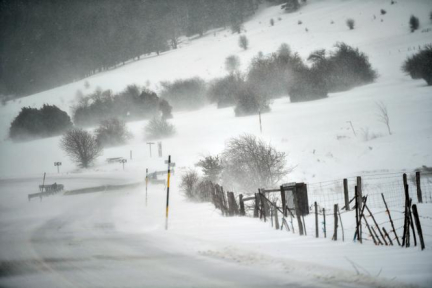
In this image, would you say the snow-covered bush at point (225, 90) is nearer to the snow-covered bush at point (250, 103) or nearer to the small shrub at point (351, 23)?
the snow-covered bush at point (250, 103)

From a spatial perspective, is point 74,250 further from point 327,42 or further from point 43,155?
point 327,42

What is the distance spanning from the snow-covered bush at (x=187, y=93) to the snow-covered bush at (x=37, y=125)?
22.9 metres

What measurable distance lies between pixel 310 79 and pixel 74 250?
4437cm

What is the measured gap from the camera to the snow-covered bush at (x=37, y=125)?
56.2 meters

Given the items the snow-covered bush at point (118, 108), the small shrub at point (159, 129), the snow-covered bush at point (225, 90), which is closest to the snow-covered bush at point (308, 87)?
the snow-covered bush at point (225, 90)

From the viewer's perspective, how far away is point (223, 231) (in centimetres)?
747

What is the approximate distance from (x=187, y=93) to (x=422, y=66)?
143 ft

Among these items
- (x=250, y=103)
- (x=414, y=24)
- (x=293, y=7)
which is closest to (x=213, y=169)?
(x=250, y=103)

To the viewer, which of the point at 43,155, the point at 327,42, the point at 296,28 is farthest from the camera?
the point at 296,28

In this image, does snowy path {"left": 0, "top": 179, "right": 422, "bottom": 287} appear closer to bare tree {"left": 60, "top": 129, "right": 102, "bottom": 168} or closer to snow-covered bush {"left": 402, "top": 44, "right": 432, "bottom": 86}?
bare tree {"left": 60, "top": 129, "right": 102, "bottom": 168}

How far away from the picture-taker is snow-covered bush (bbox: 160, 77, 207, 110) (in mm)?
64062

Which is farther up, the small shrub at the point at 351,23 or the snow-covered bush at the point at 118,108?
the small shrub at the point at 351,23

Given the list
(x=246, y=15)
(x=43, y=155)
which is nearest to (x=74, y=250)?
(x=43, y=155)

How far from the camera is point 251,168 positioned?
2125cm
